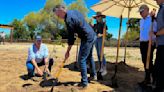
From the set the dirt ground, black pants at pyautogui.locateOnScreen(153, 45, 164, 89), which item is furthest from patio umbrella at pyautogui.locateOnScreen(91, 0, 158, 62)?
black pants at pyautogui.locateOnScreen(153, 45, 164, 89)

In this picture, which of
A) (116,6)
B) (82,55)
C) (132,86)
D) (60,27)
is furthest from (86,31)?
(60,27)

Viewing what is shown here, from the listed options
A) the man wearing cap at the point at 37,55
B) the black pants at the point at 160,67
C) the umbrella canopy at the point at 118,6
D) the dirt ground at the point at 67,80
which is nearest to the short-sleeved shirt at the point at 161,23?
the black pants at the point at 160,67

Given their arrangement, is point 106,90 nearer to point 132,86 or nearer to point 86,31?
point 132,86

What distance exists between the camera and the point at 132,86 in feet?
24.7

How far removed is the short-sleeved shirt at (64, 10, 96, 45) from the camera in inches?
258

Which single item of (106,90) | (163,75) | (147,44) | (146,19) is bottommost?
(106,90)

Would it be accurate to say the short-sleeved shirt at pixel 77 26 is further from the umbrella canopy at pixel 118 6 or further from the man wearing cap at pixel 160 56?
the umbrella canopy at pixel 118 6

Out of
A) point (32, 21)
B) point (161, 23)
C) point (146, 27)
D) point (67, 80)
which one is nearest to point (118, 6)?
point (146, 27)

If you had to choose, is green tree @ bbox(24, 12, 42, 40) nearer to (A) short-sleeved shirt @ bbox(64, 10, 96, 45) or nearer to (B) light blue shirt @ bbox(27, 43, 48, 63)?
(B) light blue shirt @ bbox(27, 43, 48, 63)

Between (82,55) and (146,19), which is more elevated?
(146,19)

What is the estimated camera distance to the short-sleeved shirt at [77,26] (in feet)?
21.5

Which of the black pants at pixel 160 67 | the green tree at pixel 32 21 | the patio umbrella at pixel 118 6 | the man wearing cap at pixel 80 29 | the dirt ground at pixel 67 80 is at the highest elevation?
the green tree at pixel 32 21

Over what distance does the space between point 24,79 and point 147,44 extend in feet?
9.94

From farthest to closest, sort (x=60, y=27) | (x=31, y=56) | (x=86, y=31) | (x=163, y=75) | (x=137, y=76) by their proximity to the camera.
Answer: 1. (x=60, y=27)
2. (x=137, y=76)
3. (x=31, y=56)
4. (x=86, y=31)
5. (x=163, y=75)
